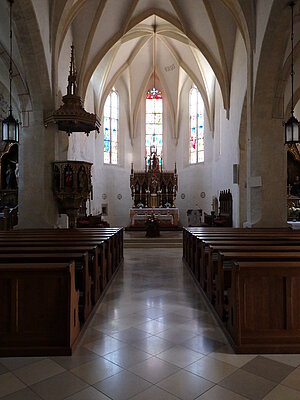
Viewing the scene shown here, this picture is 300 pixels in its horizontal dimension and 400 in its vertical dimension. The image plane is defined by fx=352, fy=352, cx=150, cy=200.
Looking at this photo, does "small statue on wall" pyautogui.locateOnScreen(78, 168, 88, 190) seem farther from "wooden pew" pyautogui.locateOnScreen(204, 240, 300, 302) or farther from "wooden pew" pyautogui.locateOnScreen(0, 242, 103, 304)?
"wooden pew" pyautogui.locateOnScreen(204, 240, 300, 302)

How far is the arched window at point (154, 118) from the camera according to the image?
22.6 metres

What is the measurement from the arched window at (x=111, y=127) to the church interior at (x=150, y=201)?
108mm

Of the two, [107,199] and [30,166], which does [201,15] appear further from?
[107,199]

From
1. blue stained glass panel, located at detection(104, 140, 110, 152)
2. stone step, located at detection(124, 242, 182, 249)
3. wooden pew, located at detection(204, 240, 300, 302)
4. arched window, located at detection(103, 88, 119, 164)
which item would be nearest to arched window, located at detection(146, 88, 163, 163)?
arched window, located at detection(103, 88, 119, 164)

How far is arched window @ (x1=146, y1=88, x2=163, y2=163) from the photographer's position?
22.6m

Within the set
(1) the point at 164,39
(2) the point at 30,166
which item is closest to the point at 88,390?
(2) the point at 30,166

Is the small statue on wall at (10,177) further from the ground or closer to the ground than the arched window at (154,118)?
closer to the ground

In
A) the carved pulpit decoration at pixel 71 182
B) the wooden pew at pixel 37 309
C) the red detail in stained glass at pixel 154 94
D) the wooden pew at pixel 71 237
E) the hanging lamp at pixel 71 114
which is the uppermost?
the red detail in stained glass at pixel 154 94

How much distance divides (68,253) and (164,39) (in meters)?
17.6

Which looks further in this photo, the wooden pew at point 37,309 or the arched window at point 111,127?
the arched window at point 111,127

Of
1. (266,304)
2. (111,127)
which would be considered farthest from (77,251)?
(111,127)

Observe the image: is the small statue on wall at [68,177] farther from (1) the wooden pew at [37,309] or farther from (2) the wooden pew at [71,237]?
(1) the wooden pew at [37,309]

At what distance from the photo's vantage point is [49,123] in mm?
10922

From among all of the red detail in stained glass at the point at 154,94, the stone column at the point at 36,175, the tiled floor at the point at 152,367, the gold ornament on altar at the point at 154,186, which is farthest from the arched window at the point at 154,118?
the tiled floor at the point at 152,367
